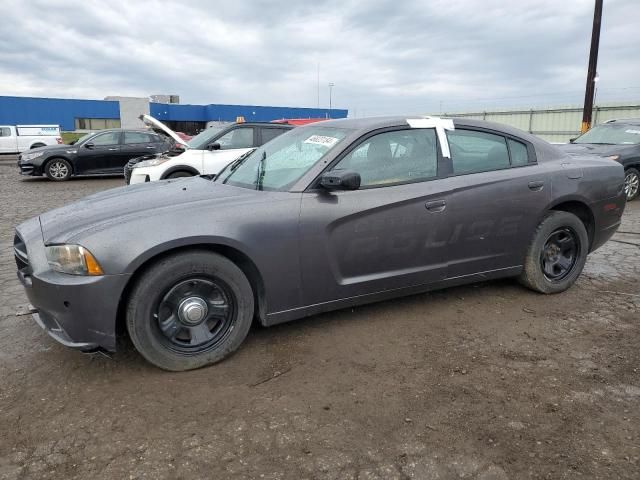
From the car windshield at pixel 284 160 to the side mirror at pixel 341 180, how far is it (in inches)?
9.5

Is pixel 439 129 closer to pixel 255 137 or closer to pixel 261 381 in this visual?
pixel 261 381

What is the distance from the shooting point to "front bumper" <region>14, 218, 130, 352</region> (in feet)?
9.26

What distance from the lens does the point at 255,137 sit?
9.55 m

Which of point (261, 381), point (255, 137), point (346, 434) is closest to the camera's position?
point (346, 434)

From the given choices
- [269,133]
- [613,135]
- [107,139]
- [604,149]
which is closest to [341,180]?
[269,133]

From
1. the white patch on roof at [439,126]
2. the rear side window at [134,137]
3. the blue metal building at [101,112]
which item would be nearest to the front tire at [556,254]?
the white patch on roof at [439,126]

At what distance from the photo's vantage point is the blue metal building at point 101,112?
40.9 m

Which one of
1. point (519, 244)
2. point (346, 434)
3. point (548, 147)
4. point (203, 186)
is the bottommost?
point (346, 434)

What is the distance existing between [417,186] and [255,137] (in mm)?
6356

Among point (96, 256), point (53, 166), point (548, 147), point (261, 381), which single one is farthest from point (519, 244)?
point (53, 166)

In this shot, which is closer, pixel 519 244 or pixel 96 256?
pixel 96 256

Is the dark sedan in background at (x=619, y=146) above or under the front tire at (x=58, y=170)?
above

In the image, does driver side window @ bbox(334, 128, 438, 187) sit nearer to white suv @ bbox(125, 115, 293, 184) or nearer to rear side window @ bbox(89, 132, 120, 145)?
white suv @ bbox(125, 115, 293, 184)

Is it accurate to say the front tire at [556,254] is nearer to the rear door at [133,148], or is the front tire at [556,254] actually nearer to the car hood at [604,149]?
the car hood at [604,149]
